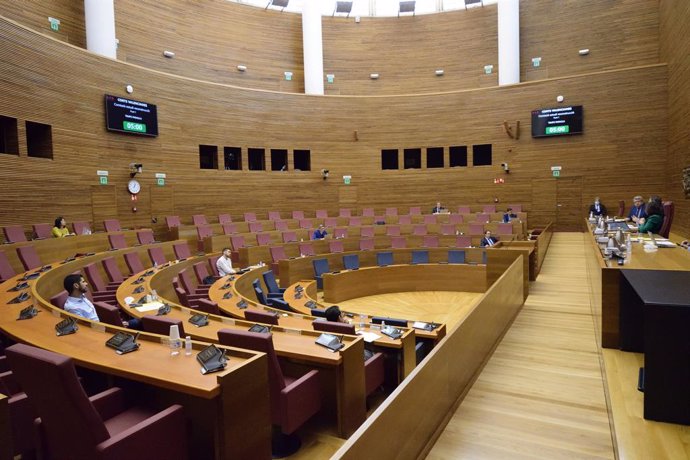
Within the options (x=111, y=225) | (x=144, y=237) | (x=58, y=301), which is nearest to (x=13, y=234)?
(x=144, y=237)

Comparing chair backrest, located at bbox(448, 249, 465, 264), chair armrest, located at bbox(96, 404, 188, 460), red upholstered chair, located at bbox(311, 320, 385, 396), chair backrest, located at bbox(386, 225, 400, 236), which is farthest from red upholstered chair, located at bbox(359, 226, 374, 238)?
chair armrest, located at bbox(96, 404, 188, 460)

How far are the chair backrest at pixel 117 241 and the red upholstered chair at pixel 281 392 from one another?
18.3 ft

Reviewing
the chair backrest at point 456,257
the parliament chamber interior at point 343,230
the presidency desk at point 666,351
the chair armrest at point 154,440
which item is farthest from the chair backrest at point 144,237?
the presidency desk at point 666,351

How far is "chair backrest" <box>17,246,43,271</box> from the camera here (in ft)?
17.9

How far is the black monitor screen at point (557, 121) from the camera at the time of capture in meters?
11.0

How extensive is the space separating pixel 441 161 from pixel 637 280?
→ 430 inches

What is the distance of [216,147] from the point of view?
11281 millimetres

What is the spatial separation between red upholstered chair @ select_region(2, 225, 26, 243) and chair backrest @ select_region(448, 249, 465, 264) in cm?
701

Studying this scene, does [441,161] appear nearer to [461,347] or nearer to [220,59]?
[220,59]

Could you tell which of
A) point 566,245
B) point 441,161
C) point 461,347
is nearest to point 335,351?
point 461,347

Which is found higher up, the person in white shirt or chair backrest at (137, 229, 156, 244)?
chair backrest at (137, 229, 156, 244)

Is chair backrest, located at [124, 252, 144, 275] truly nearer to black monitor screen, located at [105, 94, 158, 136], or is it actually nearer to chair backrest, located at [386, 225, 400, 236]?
black monitor screen, located at [105, 94, 158, 136]

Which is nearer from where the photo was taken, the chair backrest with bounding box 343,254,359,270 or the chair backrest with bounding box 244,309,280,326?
the chair backrest with bounding box 244,309,280,326

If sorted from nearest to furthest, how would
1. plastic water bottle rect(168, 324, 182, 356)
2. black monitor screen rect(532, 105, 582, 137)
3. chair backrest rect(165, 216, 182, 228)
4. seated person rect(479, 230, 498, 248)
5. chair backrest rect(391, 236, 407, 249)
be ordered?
plastic water bottle rect(168, 324, 182, 356) → seated person rect(479, 230, 498, 248) → chair backrest rect(391, 236, 407, 249) → chair backrest rect(165, 216, 182, 228) → black monitor screen rect(532, 105, 582, 137)
